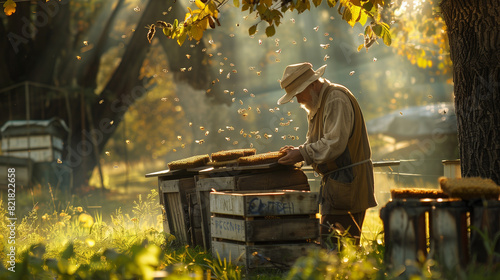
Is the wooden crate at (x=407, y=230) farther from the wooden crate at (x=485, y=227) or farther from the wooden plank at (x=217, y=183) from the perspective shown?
the wooden plank at (x=217, y=183)

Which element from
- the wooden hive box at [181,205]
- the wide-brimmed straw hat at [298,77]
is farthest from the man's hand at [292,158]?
the wooden hive box at [181,205]

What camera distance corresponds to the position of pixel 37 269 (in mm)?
3430

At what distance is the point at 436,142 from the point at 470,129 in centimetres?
1701

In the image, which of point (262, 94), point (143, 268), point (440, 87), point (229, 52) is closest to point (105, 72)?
point (262, 94)

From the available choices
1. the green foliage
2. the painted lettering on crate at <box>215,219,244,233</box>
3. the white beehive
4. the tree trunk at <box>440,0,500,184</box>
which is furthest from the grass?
the white beehive

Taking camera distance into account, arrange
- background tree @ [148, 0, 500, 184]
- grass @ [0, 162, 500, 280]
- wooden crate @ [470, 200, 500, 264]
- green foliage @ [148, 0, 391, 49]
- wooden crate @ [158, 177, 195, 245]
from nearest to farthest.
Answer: grass @ [0, 162, 500, 280]
wooden crate @ [470, 200, 500, 264]
green foliage @ [148, 0, 391, 49]
background tree @ [148, 0, 500, 184]
wooden crate @ [158, 177, 195, 245]

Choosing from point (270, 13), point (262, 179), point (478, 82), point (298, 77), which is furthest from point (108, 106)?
point (478, 82)

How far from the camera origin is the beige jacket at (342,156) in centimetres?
560

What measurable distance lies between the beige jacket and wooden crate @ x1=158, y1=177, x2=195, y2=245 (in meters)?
1.93

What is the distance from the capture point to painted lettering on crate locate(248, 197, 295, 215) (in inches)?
198

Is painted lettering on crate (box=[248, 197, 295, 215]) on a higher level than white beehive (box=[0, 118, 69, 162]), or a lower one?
lower

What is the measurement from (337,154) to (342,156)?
0.46 feet

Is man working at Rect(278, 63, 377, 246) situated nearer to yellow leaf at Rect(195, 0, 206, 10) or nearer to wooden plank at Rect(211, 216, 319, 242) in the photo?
wooden plank at Rect(211, 216, 319, 242)

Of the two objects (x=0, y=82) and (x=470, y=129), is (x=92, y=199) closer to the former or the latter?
(x=0, y=82)
